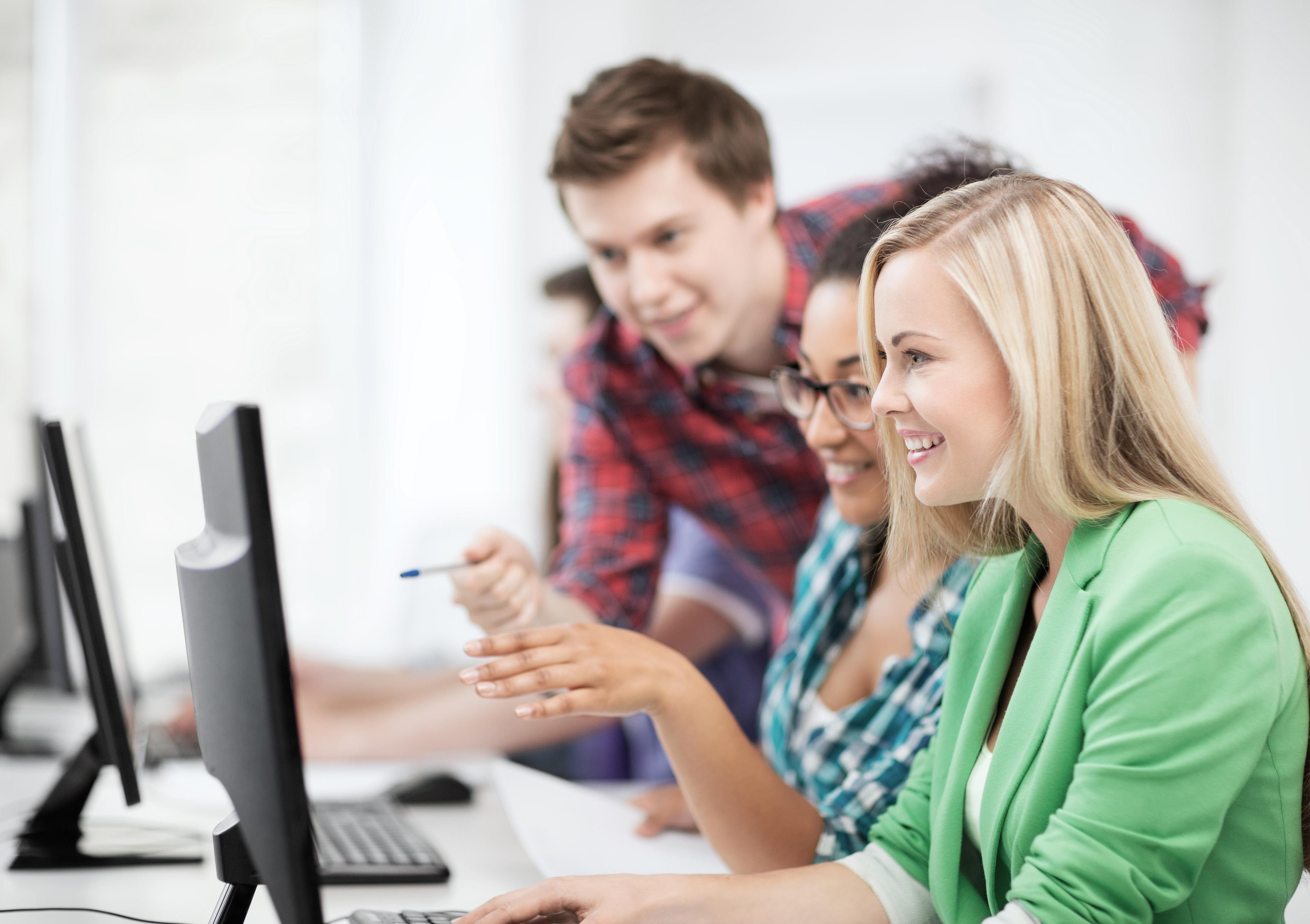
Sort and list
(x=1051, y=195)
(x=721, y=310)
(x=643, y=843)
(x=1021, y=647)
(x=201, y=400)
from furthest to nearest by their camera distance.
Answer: (x=201, y=400) < (x=721, y=310) < (x=643, y=843) < (x=1021, y=647) < (x=1051, y=195)

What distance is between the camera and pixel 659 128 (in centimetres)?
150

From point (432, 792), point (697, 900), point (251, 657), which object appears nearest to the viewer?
point (251, 657)

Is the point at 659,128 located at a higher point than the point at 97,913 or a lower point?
higher

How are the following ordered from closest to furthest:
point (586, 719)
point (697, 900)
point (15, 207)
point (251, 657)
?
point (251, 657) → point (697, 900) → point (586, 719) → point (15, 207)

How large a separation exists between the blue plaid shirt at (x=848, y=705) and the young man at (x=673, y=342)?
0.16 m

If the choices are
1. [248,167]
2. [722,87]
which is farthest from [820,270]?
[248,167]

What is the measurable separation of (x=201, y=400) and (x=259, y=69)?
40.8 inches

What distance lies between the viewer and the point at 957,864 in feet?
2.96

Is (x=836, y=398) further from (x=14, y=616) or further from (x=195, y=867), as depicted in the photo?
(x=14, y=616)

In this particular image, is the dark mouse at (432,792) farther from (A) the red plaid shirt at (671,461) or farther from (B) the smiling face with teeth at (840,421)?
(B) the smiling face with teeth at (840,421)

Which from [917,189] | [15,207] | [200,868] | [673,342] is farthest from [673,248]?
[15,207]

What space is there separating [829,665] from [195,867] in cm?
74

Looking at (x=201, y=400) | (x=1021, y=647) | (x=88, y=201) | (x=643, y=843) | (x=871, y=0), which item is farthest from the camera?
(x=871, y=0)

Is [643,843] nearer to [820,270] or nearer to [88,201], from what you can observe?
[820,270]
